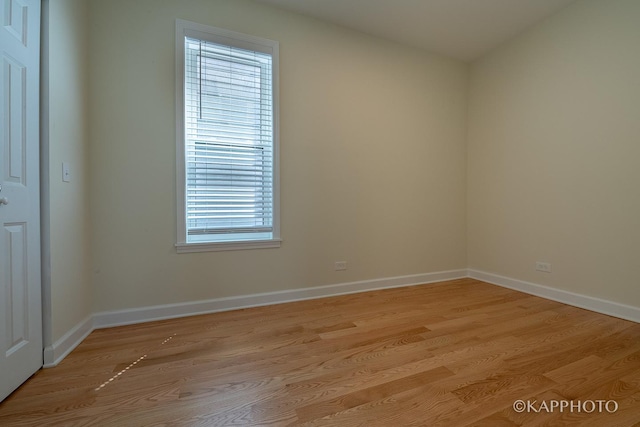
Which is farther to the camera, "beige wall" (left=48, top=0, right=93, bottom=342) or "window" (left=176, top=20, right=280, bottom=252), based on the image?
"window" (left=176, top=20, right=280, bottom=252)

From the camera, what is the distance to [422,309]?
8.35 ft

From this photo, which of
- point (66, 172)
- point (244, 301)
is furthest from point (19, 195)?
point (244, 301)

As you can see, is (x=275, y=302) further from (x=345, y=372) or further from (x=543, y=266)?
(x=543, y=266)

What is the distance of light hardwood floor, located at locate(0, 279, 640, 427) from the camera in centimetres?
123

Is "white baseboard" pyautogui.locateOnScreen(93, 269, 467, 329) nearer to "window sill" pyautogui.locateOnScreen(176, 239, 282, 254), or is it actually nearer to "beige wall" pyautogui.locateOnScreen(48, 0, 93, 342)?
"beige wall" pyautogui.locateOnScreen(48, 0, 93, 342)

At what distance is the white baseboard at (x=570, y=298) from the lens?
2.30 m

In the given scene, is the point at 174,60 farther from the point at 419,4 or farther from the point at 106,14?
the point at 419,4

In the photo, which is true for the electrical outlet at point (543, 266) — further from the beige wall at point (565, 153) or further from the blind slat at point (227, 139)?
the blind slat at point (227, 139)

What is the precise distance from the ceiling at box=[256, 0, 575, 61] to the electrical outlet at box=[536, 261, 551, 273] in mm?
2746

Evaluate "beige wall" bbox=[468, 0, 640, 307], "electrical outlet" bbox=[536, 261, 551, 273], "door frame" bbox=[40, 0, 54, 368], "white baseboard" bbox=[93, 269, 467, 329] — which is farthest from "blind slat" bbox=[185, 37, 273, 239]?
"electrical outlet" bbox=[536, 261, 551, 273]

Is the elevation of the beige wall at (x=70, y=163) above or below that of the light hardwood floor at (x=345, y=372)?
above

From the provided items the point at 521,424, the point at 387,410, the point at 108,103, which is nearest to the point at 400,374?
the point at 387,410

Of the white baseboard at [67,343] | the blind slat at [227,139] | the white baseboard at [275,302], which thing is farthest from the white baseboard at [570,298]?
the white baseboard at [67,343]

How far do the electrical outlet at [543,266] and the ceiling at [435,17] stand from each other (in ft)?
9.01
